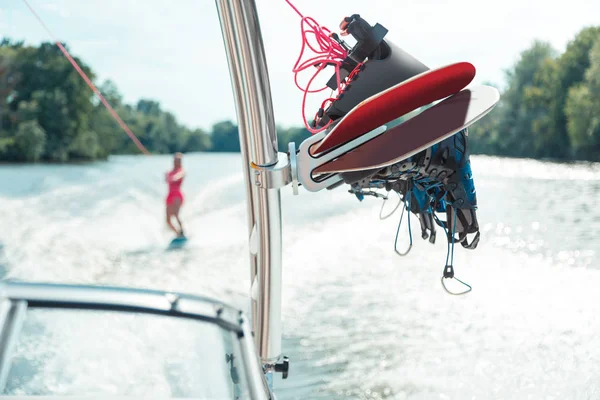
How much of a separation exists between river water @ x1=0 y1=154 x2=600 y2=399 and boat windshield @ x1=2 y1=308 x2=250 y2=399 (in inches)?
82.6

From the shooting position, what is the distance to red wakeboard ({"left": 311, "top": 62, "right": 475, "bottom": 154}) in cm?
107

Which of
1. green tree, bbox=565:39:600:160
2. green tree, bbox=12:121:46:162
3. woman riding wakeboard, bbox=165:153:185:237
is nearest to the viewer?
woman riding wakeboard, bbox=165:153:185:237

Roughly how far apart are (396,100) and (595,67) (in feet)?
116

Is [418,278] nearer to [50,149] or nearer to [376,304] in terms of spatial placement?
[376,304]

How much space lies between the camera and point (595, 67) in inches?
1236

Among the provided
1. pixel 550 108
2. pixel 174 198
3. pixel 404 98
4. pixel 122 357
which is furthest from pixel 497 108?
pixel 404 98

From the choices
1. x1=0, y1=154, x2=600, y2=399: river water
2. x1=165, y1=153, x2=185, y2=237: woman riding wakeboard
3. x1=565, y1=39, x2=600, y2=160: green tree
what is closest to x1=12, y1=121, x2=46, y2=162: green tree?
x1=0, y1=154, x2=600, y2=399: river water

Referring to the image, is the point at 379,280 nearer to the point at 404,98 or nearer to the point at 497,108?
the point at 404,98

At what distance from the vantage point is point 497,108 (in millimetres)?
37438

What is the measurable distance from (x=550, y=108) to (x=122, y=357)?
134 ft

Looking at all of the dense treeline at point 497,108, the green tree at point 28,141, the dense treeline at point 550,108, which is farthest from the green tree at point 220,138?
the dense treeline at point 550,108

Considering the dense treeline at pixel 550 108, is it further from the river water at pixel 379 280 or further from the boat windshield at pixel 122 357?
the boat windshield at pixel 122 357

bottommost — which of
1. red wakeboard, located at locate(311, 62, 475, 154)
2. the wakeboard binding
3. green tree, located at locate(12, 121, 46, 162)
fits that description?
red wakeboard, located at locate(311, 62, 475, 154)

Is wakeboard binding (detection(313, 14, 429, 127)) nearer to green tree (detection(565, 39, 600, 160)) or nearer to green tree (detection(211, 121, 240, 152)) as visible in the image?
green tree (detection(565, 39, 600, 160))
